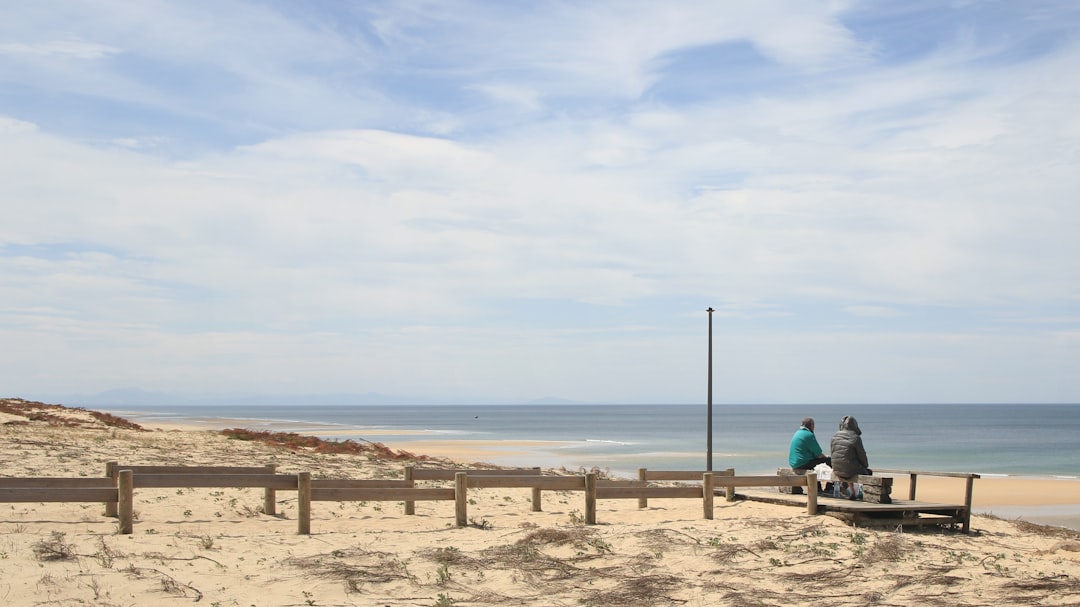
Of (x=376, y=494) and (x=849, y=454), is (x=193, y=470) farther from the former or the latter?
(x=849, y=454)

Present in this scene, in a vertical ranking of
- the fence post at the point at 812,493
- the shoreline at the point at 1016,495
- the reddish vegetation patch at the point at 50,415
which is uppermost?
the fence post at the point at 812,493

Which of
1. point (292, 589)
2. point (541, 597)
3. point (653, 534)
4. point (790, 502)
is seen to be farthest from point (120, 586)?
point (790, 502)

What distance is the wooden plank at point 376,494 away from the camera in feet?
39.8

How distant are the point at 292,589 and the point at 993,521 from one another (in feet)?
46.9

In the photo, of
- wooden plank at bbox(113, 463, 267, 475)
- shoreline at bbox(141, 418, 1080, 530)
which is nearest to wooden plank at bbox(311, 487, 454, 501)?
wooden plank at bbox(113, 463, 267, 475)

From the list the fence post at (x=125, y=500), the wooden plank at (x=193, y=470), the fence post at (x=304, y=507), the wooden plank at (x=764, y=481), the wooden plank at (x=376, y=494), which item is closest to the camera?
the fence post at (x=125, y=500)

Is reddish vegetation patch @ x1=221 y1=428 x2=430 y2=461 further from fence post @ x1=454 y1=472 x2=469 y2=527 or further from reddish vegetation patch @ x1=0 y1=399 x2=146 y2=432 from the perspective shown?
fence post @ x1=454 y1=472 x2=469 y2=527

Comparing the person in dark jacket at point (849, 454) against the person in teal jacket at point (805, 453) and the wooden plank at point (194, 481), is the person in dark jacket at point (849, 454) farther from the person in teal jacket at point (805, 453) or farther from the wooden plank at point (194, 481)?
the wooden plank at point (194, 481)

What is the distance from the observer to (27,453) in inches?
706

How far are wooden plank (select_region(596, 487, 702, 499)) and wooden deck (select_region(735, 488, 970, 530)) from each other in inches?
77.0

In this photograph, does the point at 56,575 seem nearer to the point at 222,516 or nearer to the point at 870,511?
the point at 222,516

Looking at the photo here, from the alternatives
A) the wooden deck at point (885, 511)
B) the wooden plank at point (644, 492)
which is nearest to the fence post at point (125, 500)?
the wooden plank at point (644, 492)

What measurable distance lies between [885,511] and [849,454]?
97 cm

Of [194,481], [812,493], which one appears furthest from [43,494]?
[812,493]
